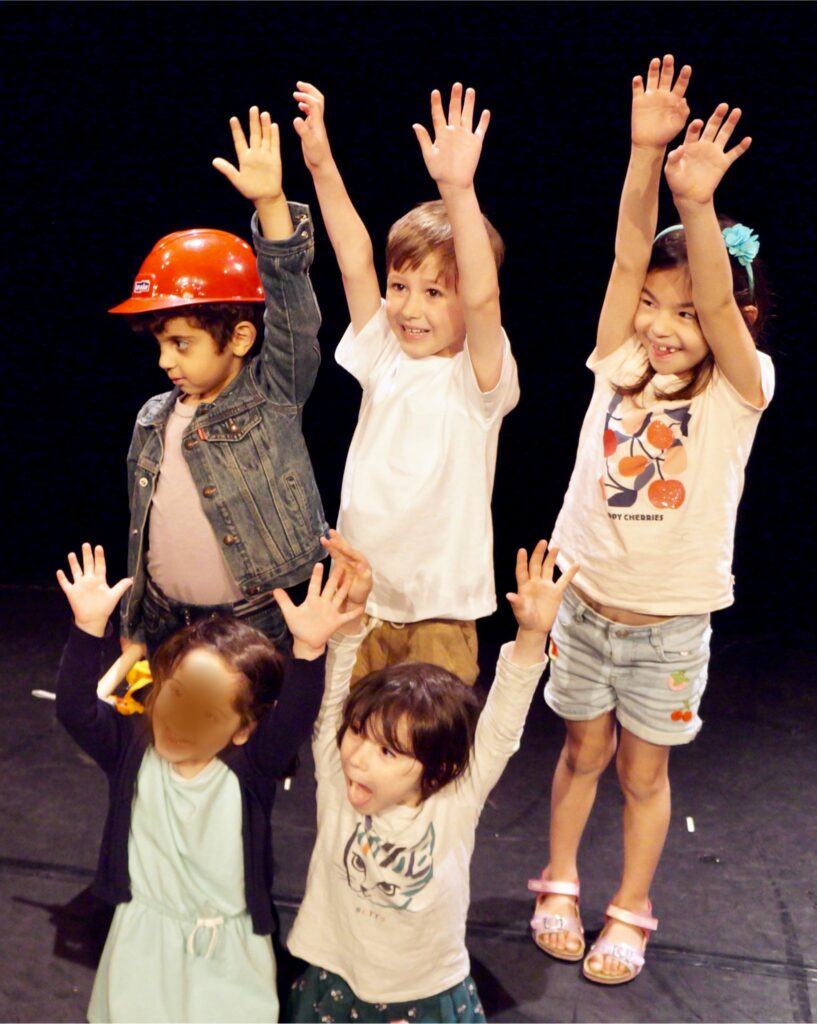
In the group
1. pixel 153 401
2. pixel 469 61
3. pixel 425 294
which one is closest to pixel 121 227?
pixel 469 61

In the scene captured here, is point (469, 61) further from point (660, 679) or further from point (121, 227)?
point (660, 679)

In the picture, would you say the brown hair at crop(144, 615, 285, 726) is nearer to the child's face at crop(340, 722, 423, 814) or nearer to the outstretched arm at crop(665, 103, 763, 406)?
the child's face at crop(340, 722, 423, 814)

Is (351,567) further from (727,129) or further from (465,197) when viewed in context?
(727,129)

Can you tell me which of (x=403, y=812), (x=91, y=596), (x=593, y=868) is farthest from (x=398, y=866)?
(x=593, y=868)

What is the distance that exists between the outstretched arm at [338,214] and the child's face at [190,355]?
212mm

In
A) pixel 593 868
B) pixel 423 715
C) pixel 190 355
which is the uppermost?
pixel 190 355

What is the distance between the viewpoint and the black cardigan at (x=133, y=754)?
1705 millimetres

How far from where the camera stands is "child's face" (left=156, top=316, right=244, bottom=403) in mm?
1930

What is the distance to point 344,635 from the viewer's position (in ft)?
5.82

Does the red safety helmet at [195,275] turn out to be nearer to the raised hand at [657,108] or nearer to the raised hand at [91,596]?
the raised hand at [91,596]

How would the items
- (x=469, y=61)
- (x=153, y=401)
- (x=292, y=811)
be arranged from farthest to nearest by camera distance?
(x=469, y=61)
(x=292, y=811)
(x=153, y=401)

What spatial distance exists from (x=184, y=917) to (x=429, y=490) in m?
0.70

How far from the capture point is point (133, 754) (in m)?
1.81

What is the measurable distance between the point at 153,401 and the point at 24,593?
1422 millimetres
